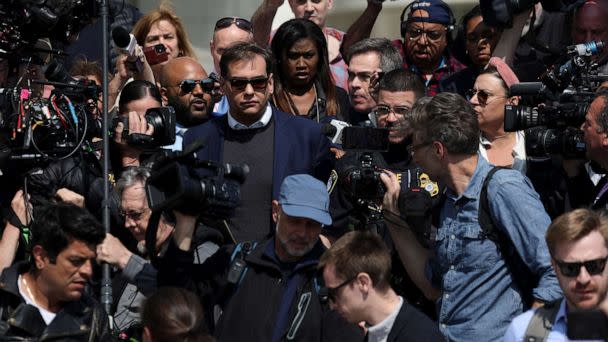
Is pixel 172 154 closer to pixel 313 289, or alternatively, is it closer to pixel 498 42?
pixel 313 289

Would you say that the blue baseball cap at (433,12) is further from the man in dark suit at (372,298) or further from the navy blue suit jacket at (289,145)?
the man in dark suit at (372,298)

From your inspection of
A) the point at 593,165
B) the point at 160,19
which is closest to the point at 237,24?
the point at 160,19

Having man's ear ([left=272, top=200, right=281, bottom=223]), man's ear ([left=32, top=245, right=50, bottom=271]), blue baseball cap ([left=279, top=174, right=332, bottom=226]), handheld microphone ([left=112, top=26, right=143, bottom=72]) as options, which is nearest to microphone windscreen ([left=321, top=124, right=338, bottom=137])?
man's ear ([left=272, top=200, right=281, bottom=223])

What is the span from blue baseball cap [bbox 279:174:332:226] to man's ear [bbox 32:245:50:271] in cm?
111

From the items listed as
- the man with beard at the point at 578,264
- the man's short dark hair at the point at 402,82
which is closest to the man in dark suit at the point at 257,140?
the man's short dark hair at the point at 402,82

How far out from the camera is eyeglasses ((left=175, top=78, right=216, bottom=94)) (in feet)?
27.8

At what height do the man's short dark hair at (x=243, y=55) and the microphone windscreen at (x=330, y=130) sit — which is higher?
the man's short dark hair at (x=243, y=55)

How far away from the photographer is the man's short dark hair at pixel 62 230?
239 inches

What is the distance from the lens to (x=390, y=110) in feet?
24.7

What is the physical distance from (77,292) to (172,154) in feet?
2.63

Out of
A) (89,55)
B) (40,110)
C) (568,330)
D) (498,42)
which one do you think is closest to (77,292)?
(40,110)

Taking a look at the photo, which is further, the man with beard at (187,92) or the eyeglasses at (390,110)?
the man with beard at (187,92)

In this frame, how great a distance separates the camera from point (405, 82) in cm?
757

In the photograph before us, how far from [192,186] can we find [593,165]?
2.07m
